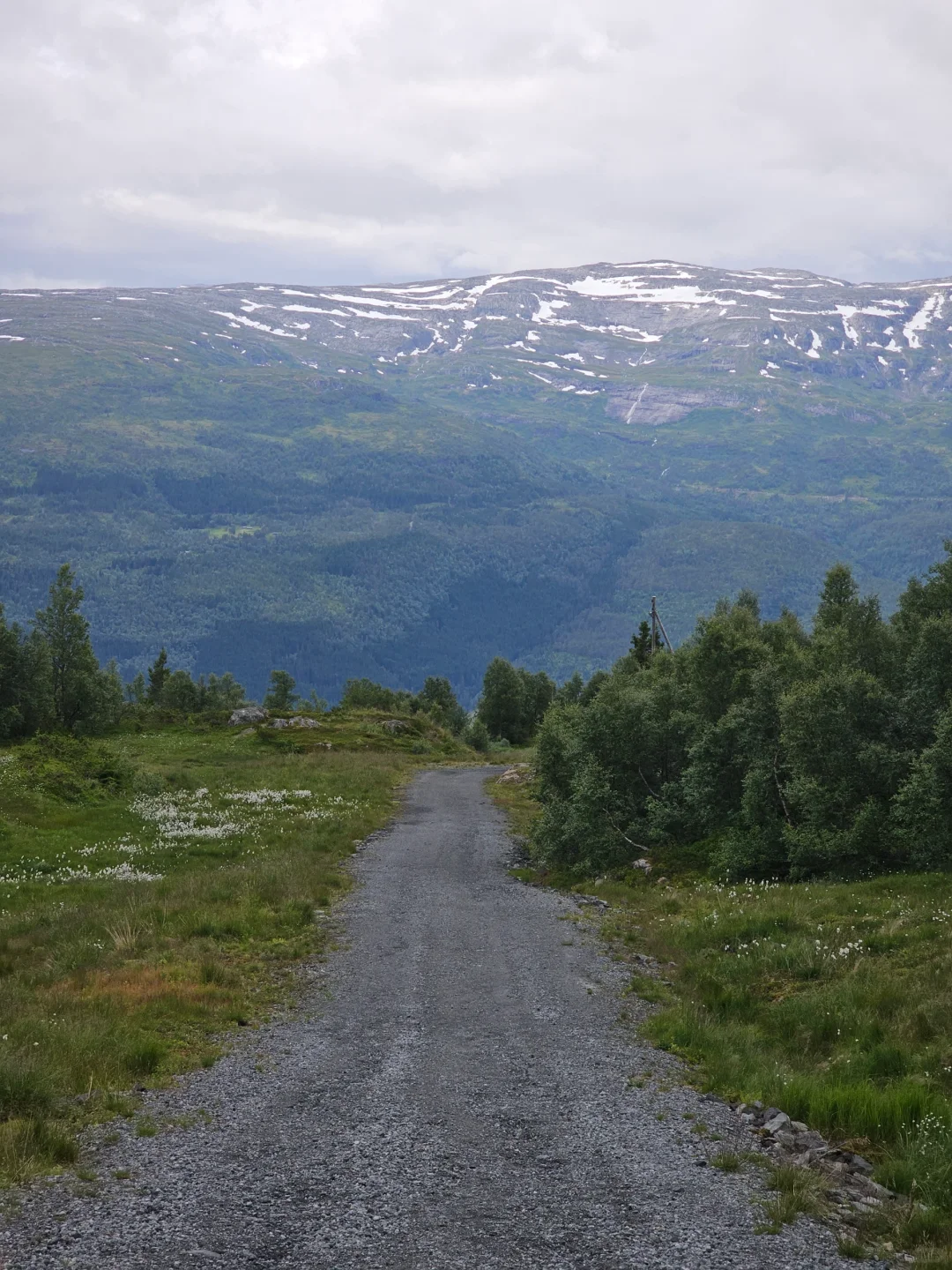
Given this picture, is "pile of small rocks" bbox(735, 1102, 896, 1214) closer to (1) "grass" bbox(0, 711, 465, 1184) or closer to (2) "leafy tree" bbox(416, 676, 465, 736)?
(1) "grass" bbox(0, 711, 465, 1184)

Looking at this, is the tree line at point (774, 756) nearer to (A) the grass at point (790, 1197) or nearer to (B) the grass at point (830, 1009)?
(B) the grass at point (830, 1009)

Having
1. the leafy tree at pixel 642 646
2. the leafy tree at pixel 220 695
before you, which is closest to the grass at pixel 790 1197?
the leafy tree at pixel 642 646

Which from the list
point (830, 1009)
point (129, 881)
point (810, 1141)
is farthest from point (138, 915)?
point (810, 1141)

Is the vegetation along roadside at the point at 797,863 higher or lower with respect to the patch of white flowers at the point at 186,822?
higher

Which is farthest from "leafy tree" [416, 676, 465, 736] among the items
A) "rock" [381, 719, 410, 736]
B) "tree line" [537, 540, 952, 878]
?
"tree line" [537, 540, 952, 878]

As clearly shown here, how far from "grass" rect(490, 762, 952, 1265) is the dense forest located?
7.02 feet

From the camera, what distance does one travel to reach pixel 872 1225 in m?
10.4

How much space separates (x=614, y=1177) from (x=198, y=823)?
111 ft

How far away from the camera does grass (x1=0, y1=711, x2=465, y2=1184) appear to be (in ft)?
46.2

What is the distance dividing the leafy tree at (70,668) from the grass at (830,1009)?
60.7 metres

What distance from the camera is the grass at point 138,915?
1407cm

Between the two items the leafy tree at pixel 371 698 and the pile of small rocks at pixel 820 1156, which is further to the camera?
A: the leafy tree at pixel 371 698

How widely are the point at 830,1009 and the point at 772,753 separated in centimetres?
1624

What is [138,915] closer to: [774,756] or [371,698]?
[774,756]
